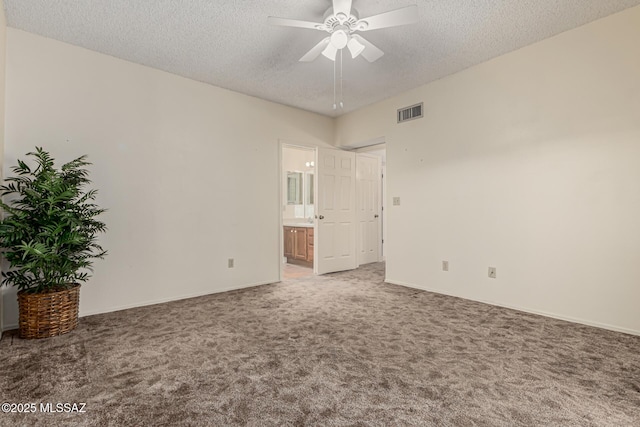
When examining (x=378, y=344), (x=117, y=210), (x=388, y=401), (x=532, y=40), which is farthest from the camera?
(x=117, y=210)

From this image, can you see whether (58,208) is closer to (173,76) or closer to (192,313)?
(192,313)

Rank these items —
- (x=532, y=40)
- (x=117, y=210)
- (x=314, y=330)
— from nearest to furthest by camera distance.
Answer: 1. (x=314, y=330)
2. (x=532, y=40)
3. (x=117, y=210)

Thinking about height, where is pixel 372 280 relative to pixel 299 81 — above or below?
below

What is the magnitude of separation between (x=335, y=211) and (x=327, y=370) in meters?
3.36

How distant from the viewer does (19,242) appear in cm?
240

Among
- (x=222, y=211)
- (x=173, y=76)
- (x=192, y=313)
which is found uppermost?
(x=173, y=76)

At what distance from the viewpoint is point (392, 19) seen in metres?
2.13

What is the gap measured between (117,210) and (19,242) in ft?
2.85

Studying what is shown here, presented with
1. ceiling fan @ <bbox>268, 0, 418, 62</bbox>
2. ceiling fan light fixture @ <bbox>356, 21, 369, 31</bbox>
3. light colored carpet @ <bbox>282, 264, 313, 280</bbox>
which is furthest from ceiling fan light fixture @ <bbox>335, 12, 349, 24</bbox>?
light colored carpet @ <bbox>282, 264, 313, 280</bbox>

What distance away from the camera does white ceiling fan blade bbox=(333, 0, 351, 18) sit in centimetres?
210

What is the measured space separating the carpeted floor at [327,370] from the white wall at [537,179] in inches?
17.0


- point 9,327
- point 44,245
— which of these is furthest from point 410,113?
point 9,327

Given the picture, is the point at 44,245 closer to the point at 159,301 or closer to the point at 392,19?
the point at 159,301

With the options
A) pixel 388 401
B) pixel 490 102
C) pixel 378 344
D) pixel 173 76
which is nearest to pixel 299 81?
pixel 173 76
